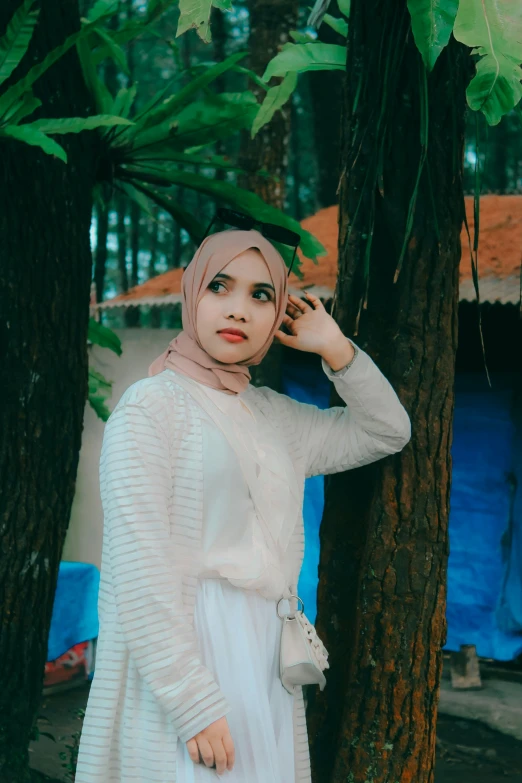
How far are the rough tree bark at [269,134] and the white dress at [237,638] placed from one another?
3.99m

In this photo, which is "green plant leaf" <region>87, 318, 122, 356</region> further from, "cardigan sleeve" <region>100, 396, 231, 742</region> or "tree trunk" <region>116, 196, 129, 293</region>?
"tree trunk" <region>116, 196, 129, 293</region>

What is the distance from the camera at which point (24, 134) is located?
2932mm

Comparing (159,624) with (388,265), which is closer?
(159,624)

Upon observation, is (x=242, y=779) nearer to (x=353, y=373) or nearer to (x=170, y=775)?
(x=170, y=775)

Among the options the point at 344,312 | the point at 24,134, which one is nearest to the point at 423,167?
the point at 344,312

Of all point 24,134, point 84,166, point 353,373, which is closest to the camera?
point 353,373

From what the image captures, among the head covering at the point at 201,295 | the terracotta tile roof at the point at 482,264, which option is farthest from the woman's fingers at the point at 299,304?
the terracotta tile roof at the point at 482,264

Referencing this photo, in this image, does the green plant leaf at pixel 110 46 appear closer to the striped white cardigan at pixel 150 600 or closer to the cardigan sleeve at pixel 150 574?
the striped white cardigan at pixel 150 600

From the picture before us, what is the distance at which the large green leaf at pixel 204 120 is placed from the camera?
12.4 ft

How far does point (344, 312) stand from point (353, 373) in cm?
46

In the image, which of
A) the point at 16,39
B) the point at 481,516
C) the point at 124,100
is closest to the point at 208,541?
the point at 16,39

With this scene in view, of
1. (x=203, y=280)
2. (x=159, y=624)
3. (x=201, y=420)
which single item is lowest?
(x=159, y=624)

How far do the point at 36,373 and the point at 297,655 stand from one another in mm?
1678

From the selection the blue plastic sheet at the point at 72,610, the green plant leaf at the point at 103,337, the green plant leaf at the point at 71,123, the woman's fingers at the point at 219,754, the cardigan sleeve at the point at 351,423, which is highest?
the green plant leaf at the point at 71,123
